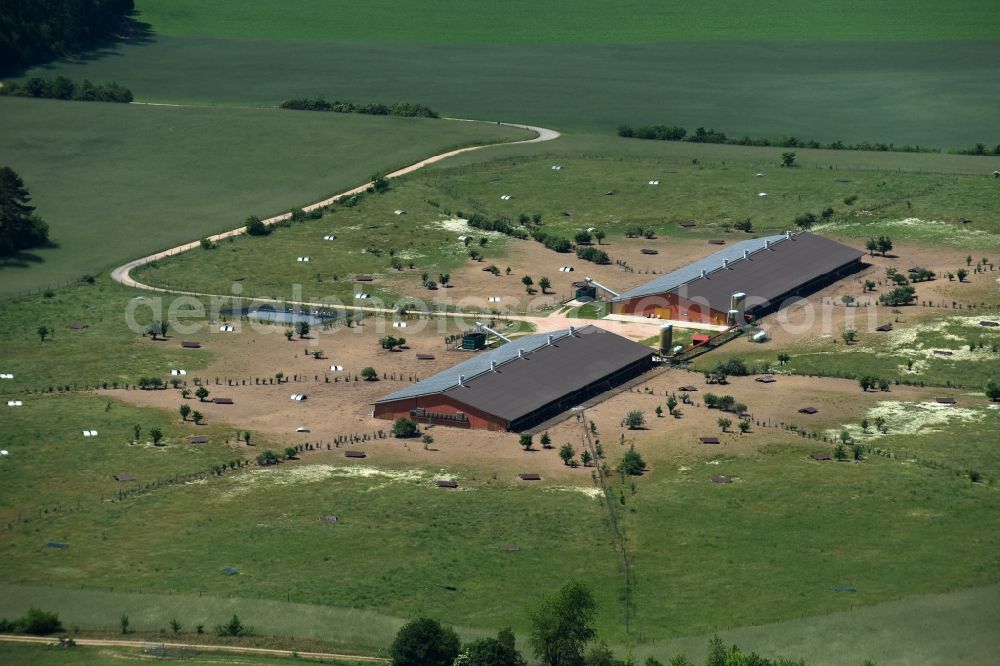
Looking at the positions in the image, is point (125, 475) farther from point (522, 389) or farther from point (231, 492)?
point (522, 389)

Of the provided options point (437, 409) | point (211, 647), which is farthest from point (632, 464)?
point (211, 647)

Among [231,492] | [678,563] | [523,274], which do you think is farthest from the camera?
[523,274]

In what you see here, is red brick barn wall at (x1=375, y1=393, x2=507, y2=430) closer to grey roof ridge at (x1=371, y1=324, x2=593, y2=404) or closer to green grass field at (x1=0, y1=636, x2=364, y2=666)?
grey roof ridge at (x1=371, y1=324, x2=593, y2=404)

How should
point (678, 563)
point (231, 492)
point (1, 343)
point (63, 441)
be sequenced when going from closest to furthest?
point (678, 563) < point (231, 492) < point (63, 441) < point (1, 343)

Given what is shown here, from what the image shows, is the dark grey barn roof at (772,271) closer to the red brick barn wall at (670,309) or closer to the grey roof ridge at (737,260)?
the grey roof ridge at (737,260)

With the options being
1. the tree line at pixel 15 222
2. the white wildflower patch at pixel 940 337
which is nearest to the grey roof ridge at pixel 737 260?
the white wildflower patch at pixel 940 337

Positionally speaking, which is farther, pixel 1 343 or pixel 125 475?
pixel 1 343

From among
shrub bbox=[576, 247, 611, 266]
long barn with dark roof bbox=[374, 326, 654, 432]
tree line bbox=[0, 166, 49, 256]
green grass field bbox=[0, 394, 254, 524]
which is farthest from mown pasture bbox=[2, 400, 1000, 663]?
tree line bbox=[0, 166, 49, 256]

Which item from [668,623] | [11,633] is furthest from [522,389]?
[11,633]
